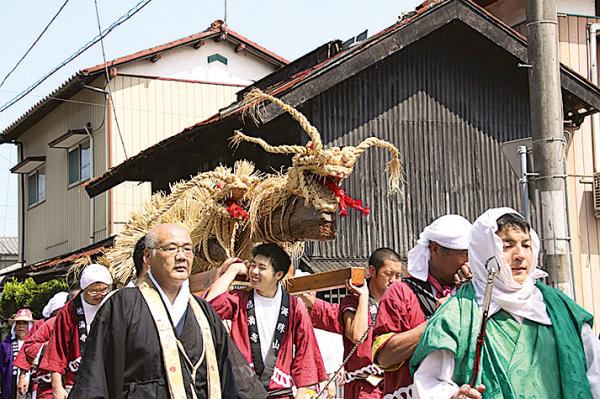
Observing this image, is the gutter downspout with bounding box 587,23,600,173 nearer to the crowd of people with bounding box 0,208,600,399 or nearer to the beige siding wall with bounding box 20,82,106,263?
the crowd of people with bounding box 0,208,600,399

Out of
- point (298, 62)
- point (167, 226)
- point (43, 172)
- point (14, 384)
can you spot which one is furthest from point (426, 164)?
point (43, 172)

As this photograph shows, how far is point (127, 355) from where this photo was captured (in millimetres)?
5715

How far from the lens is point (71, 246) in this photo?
2498cm

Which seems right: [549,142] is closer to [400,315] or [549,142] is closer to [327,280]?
[327,280]

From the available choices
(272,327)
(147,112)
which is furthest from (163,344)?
(147,112)

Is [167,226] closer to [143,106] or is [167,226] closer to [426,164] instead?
[426,164]

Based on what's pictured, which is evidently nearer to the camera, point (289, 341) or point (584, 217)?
point (289, 341)

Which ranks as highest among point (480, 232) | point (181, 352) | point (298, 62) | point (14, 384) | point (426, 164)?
point (298, 62)

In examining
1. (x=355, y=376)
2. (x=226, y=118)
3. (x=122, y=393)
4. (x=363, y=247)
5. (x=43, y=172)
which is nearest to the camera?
(x=122, y=393)

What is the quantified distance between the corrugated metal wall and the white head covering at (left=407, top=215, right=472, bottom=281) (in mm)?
7908

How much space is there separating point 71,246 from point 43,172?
3637mm

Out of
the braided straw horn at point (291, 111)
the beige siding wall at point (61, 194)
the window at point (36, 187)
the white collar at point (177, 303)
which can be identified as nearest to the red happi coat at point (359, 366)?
the braided straw horn at point (291, 111)

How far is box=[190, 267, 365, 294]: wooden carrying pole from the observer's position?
745cm

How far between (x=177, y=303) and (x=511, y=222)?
214 cm
